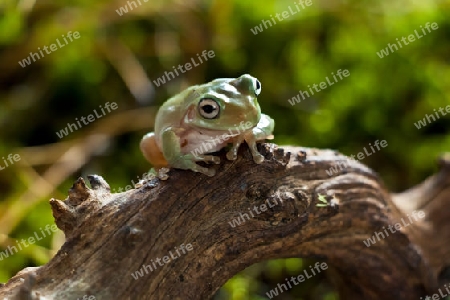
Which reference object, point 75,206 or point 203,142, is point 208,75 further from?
point 75,206

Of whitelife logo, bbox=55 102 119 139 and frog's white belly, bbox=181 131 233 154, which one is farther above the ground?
whitelife logo, bbox=55 102 119 139

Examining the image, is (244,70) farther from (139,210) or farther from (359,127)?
(139,210)

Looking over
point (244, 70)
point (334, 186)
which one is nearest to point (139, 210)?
point (334, 186)

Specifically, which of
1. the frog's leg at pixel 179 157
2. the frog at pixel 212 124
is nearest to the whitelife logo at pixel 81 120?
the frog at pixel 212 124

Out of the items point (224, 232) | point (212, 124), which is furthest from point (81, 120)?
point (224, 232)

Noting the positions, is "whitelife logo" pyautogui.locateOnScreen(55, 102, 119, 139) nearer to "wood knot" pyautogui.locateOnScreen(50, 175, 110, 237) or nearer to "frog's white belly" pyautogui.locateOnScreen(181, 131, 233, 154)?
"frog's white belly" pyautogui.locateOnScreen(181, 131, 233, 154)

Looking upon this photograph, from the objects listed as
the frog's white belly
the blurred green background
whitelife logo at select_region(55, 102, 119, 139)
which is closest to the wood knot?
the frog's white belly

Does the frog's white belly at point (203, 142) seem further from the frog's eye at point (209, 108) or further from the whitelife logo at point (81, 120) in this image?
the whitelife logo at point (81, 120)
